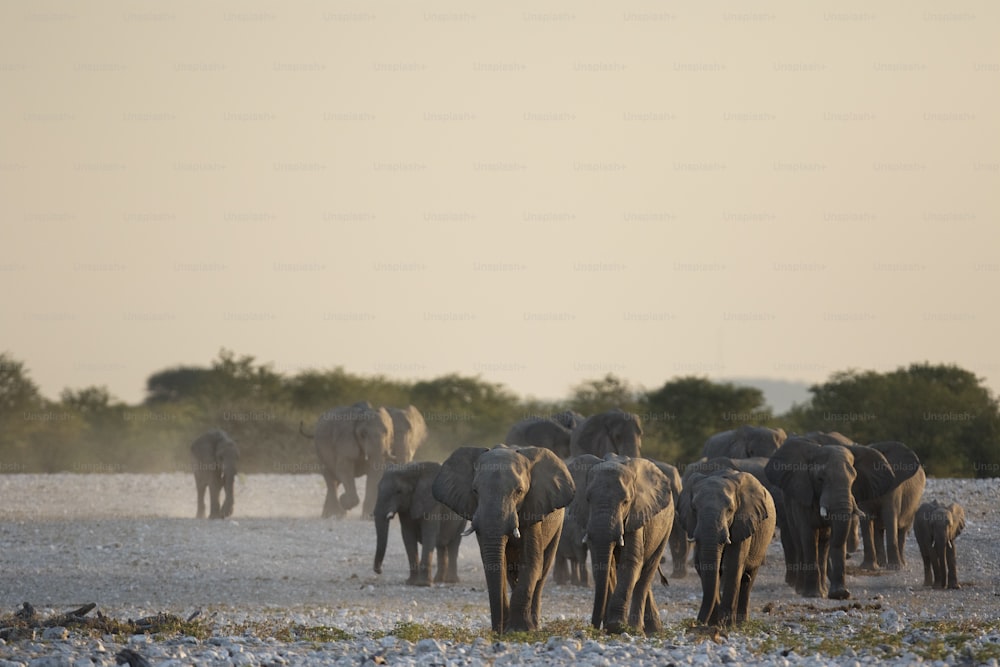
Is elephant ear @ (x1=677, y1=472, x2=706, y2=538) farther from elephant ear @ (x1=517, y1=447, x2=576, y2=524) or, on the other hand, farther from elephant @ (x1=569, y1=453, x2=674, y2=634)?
elephant ear @ (x1=517, y1=447, x2=576, y2=524)

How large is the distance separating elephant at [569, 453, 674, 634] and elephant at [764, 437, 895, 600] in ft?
19.4

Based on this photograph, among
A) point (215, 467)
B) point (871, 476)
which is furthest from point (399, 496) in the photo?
point (215, 467)

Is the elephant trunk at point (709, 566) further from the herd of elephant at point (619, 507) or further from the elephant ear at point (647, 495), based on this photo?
the elephant ear at point (647, 495)

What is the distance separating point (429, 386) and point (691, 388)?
15.8 meters

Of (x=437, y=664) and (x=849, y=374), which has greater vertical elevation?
(x=849, y=374)

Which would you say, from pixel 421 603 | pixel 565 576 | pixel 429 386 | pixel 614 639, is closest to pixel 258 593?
pixel 421 603

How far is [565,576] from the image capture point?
84.5 feet

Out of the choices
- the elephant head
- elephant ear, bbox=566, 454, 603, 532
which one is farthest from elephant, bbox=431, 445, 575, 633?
the elephant head

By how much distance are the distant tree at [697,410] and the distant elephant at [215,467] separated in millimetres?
18221

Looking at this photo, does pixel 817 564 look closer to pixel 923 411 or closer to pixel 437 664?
pixel 437 664

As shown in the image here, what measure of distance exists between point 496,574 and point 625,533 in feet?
5.11

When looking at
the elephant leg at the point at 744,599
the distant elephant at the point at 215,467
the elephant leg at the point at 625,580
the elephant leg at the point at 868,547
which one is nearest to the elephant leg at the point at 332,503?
the distant elephant at the point at 215,467

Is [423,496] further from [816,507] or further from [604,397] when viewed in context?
[604,397]

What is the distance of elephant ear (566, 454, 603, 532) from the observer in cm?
1817
